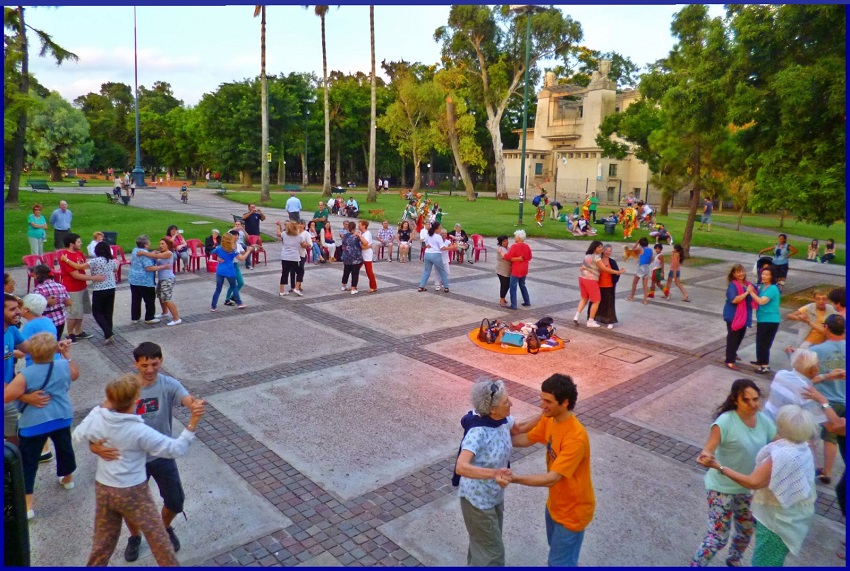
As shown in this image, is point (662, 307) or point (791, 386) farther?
point (662, 307)

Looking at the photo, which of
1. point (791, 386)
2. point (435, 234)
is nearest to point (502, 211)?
point (435, 234)

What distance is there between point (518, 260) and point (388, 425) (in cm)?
607

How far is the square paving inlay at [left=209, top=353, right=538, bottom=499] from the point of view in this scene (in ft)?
19.6

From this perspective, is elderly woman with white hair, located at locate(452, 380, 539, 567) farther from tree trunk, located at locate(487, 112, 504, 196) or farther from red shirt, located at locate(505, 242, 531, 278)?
tree trunk, located at locate(487, 112, 504, 196)

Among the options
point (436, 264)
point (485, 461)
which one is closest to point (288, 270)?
point (436, 264)

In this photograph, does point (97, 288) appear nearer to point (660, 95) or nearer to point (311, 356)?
point (311, 356)

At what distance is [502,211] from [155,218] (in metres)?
19.7

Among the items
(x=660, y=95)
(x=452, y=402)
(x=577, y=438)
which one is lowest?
(x=452, y=402)

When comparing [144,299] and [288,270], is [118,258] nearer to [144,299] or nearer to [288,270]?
[288,270]

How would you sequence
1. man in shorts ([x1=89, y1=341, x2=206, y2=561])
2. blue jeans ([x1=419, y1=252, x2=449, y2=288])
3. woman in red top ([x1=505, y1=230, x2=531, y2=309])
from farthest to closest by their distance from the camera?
blue jeans ([x1=419, y1=252, x2=449, y2=288]) → woman in red top ([x1=505, y1=230, x2=531, y2=309]) → man in shorts ([x1=89, y1=341, x2=206, y2=561])

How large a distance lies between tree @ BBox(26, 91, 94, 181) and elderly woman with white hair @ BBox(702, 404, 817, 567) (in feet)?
208

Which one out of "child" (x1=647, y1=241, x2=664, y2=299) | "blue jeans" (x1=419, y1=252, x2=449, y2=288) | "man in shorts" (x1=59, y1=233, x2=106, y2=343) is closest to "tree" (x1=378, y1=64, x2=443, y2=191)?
"blue jeans" (x1=419, y1=252, x2=449, y2=288)

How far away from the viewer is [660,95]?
19406mm

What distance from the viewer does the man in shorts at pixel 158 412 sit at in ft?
14.4
